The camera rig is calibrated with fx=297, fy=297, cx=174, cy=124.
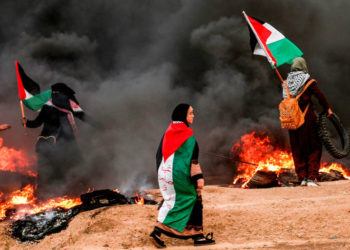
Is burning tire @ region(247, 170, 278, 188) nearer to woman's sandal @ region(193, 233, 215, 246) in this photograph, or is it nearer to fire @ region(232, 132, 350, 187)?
fire @ region(232, 132, 350, 187)

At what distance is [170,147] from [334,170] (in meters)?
7.13

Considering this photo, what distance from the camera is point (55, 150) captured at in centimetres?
741

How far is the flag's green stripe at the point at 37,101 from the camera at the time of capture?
7.25 meters

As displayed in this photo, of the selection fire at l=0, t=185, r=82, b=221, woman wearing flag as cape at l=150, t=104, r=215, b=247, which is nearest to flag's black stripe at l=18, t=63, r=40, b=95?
fire at l=0, t=185, r=82, b=221

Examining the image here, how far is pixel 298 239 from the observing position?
359 centimetres

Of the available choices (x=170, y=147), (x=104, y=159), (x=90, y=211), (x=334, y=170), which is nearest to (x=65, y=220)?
(x=90, y=211)

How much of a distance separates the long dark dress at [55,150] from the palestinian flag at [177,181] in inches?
171

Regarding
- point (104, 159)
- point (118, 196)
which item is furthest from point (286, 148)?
point (118, 196)

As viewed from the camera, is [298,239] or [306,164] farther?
[306,164]

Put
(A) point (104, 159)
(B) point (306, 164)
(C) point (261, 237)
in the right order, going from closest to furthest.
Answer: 1. (C) point (261, 237)
2. (B) point (306, 164)
3. (A) point (104, 159)

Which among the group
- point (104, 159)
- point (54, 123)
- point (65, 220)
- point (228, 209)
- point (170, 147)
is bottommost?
point (228, 209)

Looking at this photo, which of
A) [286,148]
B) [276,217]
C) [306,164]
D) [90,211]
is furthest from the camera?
[286,148]

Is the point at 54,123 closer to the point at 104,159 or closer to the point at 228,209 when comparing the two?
the point at 104,159

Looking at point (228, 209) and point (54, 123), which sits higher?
point (54, 123)
